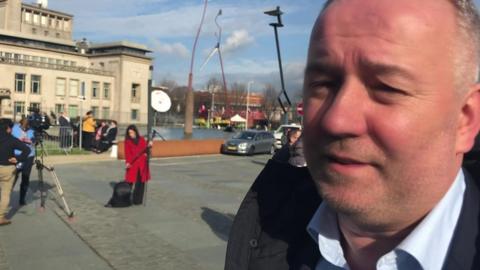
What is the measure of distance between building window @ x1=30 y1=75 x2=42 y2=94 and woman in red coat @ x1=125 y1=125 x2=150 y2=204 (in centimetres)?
7136

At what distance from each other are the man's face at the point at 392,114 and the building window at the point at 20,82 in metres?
79.1

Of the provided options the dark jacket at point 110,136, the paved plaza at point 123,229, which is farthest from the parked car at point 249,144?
the paved plaza at point 123,229

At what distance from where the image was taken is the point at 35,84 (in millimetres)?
76125

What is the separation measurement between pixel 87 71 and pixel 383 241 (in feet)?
291

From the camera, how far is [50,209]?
9.58m

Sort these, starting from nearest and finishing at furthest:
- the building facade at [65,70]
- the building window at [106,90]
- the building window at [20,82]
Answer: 1. the building window at [20,82]
2. the building facade at [65,70]
3. the building window at [106,90]

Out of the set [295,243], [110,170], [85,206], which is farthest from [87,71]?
[295,243]

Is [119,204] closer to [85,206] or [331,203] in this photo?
[85,206]

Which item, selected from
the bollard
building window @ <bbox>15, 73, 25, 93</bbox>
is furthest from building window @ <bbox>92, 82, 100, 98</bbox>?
the bollard

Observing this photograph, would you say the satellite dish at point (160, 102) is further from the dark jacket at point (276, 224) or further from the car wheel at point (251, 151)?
the dark jacket at point (276, 224)

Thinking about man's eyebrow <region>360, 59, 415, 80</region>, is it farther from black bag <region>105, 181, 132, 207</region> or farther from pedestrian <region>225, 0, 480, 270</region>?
black bag <region>105, 181, 132, 207</region>

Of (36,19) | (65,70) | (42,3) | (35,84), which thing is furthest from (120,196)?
(42,3)

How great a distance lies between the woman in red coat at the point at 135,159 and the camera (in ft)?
34.5

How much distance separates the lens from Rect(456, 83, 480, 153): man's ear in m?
1.07
